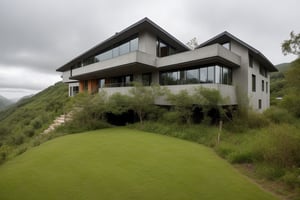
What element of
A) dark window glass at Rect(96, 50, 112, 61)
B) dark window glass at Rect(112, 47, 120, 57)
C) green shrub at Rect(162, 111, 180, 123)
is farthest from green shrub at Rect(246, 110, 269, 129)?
dark window glass at Rect(96, 50, 112, 61)

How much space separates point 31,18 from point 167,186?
462 inches

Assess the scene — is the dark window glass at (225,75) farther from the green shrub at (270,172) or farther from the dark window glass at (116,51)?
the dark window glass at (116,51)

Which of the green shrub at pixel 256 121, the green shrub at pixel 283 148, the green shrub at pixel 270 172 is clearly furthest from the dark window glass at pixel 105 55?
the green shrub at pixel 270 172

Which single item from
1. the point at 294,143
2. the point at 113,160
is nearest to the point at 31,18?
the point at 113,160

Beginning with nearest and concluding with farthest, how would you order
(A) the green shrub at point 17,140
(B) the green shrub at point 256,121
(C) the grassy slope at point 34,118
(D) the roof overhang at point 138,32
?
1. (B) the green shrub at point 256,121
2. (D) the roof overhang at point 138,32
3. (A) the green shrub at point 17,140
4. (C) the grassy slope at point 34,118

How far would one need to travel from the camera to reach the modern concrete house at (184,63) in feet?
38.8

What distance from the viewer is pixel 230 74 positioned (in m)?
13.6

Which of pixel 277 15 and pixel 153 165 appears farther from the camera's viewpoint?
pixel 277 15

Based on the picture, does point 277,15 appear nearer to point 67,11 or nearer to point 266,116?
point 266,116

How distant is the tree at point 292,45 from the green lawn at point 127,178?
4817 millimetres

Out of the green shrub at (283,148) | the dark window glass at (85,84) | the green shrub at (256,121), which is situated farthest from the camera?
the dark window glass at (85,84)

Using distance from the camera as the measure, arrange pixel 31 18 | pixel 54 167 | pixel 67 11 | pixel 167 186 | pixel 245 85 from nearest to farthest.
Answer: pixel 167 186 < pixel 54 167 < pixel 31 18 < pixel 67 11 < pixel 245 85

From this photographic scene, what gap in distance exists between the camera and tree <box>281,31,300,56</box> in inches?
234

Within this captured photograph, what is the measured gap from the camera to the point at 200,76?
12.4 m
